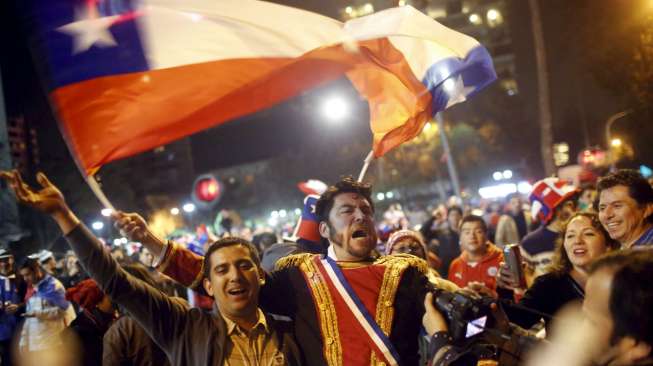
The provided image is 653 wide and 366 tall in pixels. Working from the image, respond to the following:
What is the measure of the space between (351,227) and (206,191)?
11593 millimetres

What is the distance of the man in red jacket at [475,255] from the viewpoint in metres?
6.12

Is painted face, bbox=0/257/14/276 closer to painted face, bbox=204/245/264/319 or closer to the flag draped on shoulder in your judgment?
the flag draped on shoulder

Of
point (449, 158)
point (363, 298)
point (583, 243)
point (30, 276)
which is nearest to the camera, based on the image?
point (363, 298)

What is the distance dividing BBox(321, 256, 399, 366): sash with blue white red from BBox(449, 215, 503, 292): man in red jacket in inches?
123

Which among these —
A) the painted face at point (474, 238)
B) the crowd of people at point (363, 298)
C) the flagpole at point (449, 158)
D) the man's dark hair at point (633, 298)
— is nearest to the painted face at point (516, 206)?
the flagpole at point (449, 158)

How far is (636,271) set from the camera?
1889 millimetres

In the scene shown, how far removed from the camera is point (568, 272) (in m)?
4.09

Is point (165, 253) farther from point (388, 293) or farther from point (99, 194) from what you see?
point (388, 293)

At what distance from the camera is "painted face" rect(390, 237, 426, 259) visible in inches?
223

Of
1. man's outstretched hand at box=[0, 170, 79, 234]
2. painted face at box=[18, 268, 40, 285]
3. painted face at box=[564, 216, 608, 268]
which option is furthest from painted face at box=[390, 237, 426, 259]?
painted face at box=[18, 268, 40, 285]

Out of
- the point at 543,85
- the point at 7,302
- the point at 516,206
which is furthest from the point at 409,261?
the point at 543,85

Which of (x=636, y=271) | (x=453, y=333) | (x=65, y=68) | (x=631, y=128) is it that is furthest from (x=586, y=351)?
(x=631, y=128)

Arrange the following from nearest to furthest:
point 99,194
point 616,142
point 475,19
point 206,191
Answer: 1. point 99,194
2. point 206,191
3. point 616,142
4. point 475,19

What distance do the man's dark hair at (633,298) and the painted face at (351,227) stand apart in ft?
5.42
